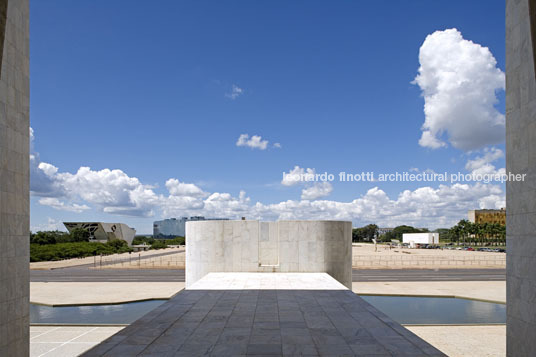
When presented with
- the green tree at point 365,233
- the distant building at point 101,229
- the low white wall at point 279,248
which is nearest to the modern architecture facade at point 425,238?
the green tree at point 365,233

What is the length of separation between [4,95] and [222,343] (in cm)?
589

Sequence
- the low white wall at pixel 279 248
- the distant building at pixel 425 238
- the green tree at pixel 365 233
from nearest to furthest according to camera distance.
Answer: the low white wall at pixel 279 248 < the distant building at pixel 425 238 < the green tree at pixel 365 233

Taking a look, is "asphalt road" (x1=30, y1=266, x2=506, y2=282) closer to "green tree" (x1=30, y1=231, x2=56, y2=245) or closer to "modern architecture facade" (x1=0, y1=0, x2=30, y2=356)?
"modern architecture facade" (x1=0, y1=0, x2=30, y2=356)

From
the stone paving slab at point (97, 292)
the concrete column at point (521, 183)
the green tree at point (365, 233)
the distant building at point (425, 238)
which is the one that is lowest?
the green tree at point (365, 233)

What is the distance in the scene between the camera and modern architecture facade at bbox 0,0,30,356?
6551mm

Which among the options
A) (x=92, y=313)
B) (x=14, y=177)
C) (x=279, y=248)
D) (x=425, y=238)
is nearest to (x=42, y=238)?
(x=92, y=313)

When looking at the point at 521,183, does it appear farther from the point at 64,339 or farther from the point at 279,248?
the point at 64,339

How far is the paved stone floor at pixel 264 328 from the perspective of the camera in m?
6.25

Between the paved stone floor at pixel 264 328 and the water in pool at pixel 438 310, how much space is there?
12240 millimetres

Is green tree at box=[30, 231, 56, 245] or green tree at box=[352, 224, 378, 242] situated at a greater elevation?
green tree at box=[30, 231, 56, 245]

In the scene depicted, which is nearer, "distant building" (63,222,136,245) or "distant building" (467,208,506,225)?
"distant building" (63,222,136,245)

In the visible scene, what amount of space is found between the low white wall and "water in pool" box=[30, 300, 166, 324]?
299 inches

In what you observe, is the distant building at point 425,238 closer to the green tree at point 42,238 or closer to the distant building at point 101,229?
the distant building at point 101,229

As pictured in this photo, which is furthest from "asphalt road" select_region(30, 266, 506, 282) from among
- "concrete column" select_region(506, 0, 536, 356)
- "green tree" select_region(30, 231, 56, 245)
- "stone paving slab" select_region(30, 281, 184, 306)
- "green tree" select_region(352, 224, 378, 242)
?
"green tree" select_region(352, 224, 378, 242)
